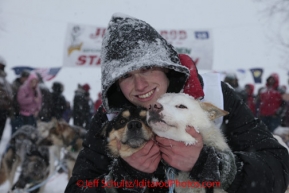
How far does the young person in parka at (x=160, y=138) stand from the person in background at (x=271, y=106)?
600 cm

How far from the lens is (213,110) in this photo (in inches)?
79.6

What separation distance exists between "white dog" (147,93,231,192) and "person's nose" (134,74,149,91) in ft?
0.41

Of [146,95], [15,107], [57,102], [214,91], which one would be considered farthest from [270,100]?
[146,95]

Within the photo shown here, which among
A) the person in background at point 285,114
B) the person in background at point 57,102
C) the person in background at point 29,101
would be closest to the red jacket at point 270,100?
the person in background at point 285,114

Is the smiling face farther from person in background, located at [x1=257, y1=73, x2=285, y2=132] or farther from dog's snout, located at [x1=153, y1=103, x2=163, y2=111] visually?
person in background, located at [x1=257, y1=73, x2=285, y2=132]

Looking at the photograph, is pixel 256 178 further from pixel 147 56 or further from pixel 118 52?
pixel 118 52

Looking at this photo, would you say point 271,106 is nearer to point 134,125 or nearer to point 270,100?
point 270,100

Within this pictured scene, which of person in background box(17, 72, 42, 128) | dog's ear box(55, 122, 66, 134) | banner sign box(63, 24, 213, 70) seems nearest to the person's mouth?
dog's ear box(55, 122, 66, 134)

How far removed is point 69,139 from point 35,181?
0.84m

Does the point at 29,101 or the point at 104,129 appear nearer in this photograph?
the point at 104,129

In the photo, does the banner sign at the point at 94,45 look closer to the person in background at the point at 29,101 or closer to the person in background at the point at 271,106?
the person in background at the point at 29,101

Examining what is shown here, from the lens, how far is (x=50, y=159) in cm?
561

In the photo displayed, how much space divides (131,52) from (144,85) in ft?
0.69

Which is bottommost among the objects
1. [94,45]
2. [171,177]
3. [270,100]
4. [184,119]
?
[270,100]
